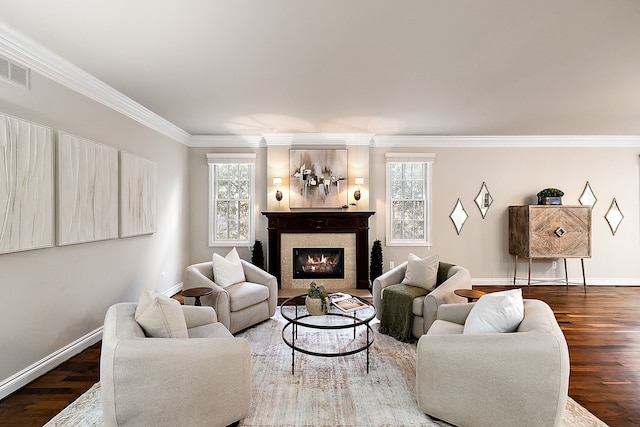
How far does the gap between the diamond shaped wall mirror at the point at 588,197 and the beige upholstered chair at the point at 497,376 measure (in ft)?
16.8

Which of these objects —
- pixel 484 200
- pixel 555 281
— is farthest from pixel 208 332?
pixel 555 281

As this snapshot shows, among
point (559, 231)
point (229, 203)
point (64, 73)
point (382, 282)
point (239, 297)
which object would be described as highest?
point (64, 73)

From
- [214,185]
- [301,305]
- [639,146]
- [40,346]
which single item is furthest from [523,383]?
[639,146]

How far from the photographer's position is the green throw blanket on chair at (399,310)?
3562 millimetres

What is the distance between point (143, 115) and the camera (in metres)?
4.39

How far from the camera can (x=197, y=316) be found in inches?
113

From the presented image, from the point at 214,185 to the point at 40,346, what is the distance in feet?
12.1

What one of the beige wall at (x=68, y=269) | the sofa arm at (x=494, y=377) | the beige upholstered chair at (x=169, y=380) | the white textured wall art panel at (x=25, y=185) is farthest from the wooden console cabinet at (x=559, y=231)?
the white textured wall art panel at (x=25, y=185)

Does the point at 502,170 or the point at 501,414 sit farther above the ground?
the point at 502,170

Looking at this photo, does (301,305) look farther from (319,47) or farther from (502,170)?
(502,170)

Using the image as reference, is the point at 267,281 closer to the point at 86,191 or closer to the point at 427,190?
the point at 86,191

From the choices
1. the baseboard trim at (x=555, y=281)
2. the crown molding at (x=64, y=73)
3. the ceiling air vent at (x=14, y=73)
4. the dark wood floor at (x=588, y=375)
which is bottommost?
the dark wood floor at (x=588, y=375)

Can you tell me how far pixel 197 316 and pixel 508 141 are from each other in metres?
5.94

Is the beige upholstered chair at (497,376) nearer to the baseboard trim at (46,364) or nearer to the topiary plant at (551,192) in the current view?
the baseboard trim at (46,364)
